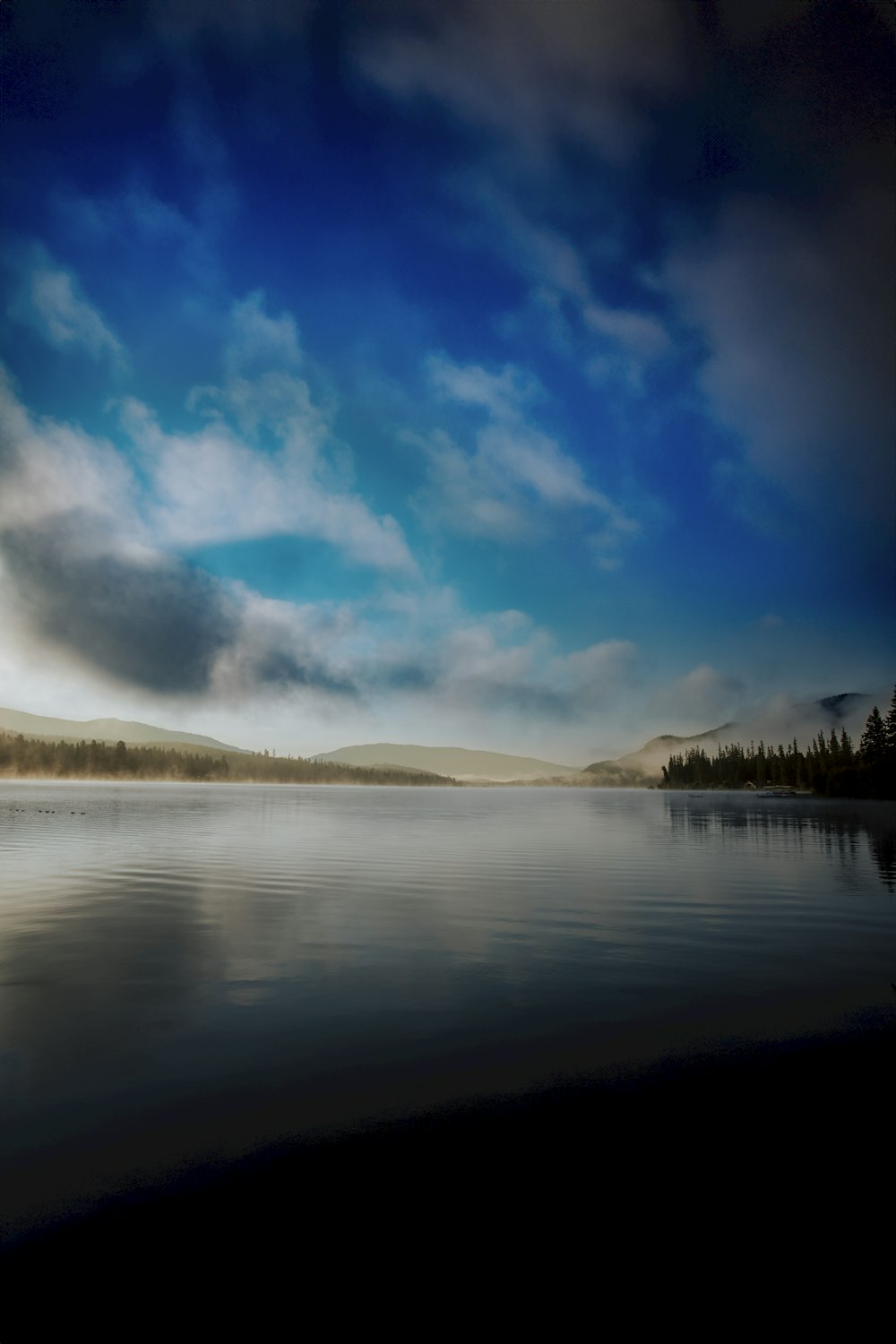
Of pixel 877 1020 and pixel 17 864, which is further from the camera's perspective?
pixel 17 864

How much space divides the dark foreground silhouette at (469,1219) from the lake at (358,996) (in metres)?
0.49

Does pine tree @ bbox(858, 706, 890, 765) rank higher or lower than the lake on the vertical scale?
higher

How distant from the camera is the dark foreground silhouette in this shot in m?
5.11

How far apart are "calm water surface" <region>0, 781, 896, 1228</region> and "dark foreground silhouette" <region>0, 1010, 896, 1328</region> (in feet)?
2.47

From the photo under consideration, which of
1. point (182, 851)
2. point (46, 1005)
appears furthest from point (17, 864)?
point (46, 1005)

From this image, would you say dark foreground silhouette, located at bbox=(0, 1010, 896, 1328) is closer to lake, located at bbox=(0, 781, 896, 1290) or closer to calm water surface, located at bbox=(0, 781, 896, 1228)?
lake, located at bbox=(0, 781, 896, 1290)

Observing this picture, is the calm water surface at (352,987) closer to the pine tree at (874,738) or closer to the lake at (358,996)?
the lake at (358,996)

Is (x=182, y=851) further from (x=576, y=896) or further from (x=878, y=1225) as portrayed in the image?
(x=878, y=1225)

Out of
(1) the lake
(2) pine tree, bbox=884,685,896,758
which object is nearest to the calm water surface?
(1) the lake

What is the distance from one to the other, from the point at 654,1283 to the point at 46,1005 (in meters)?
11.5

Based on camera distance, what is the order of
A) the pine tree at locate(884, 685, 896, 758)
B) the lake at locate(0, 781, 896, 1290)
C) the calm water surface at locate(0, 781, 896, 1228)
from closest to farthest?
the lake at locate(0, 781, 896, 1290)
the calm water surface at locate(0, 781, 896, 1228)
the pine tree at locate(884, 685, 896, 758)

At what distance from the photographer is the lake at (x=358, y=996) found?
7805mm

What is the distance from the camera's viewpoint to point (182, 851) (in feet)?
Answer: 130

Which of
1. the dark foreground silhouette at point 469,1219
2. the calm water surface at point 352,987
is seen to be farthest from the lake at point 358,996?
the dark foreground silhouette at point 469,1219
